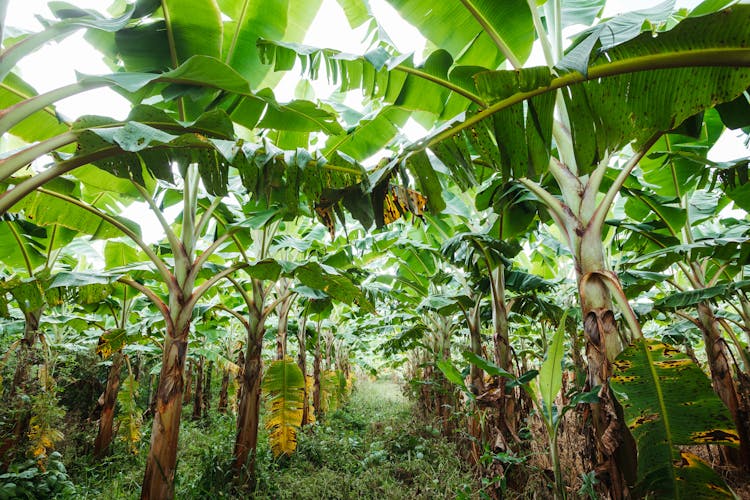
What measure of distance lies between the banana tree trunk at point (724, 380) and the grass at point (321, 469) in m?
2.38

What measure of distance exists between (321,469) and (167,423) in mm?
2930

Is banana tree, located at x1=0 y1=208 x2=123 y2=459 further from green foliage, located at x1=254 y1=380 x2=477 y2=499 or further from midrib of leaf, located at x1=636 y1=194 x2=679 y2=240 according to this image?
midrib of leaf, located at x1=636 y1=194 x2=679 y2=240

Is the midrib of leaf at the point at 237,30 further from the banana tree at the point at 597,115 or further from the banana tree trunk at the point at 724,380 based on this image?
the banana tree trunk at the point at 724,380

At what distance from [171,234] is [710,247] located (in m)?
4.28

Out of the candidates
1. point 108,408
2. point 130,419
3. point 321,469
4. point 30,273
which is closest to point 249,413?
point 321,469

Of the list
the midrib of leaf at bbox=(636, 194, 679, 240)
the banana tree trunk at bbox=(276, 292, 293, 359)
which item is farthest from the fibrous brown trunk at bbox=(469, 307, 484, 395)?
the banana tree trunk at bbox=(276, 292, 293, 359)

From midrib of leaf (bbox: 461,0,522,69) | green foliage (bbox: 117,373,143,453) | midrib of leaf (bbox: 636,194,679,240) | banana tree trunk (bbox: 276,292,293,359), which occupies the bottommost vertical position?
green foliage (bbox: 117,373,143,453)

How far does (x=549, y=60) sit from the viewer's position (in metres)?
2.14

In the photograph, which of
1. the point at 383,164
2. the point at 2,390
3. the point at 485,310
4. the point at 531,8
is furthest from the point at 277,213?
the point at 2,390

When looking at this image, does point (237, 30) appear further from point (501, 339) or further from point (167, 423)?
point (501, 339)

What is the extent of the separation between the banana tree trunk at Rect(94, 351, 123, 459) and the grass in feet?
0.66

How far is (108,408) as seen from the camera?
521 centimetres

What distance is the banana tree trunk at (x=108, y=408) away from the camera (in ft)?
16.9

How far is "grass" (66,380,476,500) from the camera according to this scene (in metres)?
3.71
